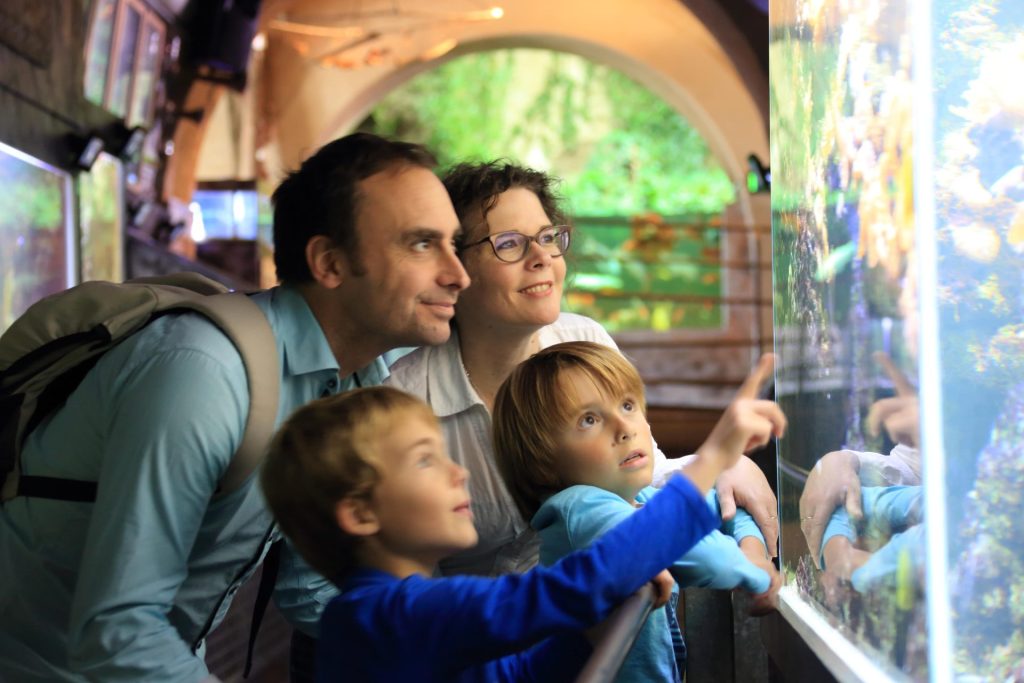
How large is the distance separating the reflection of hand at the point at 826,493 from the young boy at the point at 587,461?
7cm

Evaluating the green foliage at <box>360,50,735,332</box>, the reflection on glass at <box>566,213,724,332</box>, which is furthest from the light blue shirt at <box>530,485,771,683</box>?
the green foliage at <box>360,50,735,332</box>

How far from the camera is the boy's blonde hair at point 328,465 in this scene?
139 centimetres

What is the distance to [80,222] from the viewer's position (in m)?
6.83

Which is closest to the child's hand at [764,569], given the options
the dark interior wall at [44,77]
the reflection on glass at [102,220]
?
the dark interior wall at [44,77]

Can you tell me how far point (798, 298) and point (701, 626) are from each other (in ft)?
2.54

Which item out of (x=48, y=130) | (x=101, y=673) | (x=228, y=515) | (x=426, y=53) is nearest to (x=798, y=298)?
(x=228, y=515)

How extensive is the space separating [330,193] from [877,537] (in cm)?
110

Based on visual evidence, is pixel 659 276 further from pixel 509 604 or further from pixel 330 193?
pixel 509 604

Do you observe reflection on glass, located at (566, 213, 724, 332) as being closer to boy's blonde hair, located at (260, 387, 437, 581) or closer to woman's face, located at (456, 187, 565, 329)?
woman's face, located at (456, 187, 565, 329)

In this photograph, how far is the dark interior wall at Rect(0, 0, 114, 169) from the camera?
594 centimetres

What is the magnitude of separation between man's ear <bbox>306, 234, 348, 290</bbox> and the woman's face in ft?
0.85

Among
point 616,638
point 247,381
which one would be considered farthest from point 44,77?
point 616,638

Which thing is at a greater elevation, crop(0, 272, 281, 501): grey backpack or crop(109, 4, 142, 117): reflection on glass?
crop(109, 4, 142, 117): reflection on glass

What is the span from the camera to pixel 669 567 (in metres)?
1.39
